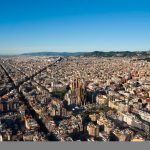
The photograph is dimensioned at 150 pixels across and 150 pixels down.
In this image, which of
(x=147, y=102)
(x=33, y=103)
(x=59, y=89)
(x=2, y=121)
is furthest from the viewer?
(x=59, y=89)

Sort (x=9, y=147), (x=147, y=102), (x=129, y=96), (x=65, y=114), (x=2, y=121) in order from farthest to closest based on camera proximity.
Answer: (x=129, y=96) → (x=147, y=102) → (x=65, y=114) → (x=2, y=121) → (x=9, y=147)

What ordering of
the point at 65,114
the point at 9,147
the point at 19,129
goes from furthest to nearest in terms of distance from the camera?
the point at 65,114, the point at 19,129, the point at 9,147

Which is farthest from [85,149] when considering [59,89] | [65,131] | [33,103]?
[59,89]

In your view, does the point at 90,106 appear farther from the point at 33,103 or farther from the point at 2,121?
the point at 2,121

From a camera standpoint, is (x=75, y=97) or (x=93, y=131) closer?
(x=93, y=131)

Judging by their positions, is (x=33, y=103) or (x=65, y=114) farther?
(x=33, y=103)

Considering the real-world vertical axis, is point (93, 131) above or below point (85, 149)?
below

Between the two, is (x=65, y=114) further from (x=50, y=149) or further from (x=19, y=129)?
(x=50, y=149)

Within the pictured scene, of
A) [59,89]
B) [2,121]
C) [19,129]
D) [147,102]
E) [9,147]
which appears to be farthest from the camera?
[59,89]

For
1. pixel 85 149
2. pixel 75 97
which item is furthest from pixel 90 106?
pixel 85 149
